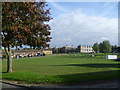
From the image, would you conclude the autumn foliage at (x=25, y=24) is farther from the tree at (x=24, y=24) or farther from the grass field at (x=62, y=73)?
the grass field at (x=62, y=73)

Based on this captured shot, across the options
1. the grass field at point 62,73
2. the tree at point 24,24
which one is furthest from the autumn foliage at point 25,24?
the grass field at point 62,73

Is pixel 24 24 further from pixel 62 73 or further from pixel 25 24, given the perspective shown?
pixel 62 73

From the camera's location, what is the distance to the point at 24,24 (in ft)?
49.3

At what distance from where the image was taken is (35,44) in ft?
54.0

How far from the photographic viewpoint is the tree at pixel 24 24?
13.9 meters

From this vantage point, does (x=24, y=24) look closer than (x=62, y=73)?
Yes

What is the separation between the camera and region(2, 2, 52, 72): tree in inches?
546

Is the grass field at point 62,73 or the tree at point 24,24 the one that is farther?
the tree at point 24,24

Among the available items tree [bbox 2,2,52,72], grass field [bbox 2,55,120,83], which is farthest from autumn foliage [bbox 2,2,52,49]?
grass field [bbox 2,55,120,83]

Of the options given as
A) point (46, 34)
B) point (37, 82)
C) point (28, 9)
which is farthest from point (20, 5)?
point (37, 82)

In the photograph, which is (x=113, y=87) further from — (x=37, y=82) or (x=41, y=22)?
(x=41, y=22)

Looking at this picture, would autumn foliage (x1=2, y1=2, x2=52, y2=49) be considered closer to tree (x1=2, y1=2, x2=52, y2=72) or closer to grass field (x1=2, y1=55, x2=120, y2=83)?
tree (x1=2, y1=2, x2=52, y2=72)

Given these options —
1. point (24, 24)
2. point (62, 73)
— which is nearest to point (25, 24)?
point (24, 24)

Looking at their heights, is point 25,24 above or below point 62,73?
above
